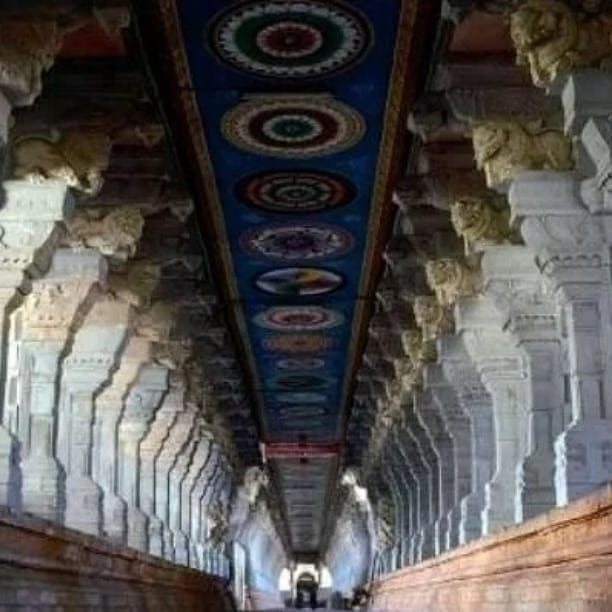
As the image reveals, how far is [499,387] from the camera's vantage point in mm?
15000

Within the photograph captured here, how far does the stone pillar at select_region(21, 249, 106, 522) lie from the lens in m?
13.2

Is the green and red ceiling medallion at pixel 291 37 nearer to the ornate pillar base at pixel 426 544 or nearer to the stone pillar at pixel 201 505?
the ornate pillar base at pixel 426 544

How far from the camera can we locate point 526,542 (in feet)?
31.6

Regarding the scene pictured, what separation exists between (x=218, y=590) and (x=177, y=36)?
19469 millimetres

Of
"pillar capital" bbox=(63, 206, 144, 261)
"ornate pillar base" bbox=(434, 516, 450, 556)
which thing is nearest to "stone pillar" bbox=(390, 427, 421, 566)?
"ornate pillar base" bbox=(434, 516, 450, 556)

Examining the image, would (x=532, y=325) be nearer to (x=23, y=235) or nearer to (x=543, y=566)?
(x=543, y=566)

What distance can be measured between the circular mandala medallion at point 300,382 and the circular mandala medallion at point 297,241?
8869mm

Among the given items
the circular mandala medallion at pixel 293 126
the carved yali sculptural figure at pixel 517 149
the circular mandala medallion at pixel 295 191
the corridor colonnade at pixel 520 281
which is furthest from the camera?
the circular mandala medallion at pixel 295 191

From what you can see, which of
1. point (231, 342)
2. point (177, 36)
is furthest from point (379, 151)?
point (231, 342)

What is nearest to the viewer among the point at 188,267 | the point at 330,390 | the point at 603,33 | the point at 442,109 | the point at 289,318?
the point at 603,33

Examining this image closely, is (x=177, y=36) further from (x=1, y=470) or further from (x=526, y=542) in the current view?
(x=526, y=542)

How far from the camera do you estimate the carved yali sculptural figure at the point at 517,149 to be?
36.6ft

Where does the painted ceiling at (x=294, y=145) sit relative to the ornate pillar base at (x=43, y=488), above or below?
above

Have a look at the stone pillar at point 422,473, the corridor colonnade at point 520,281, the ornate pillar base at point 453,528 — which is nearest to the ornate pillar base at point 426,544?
the stone pillar at point 422,473
